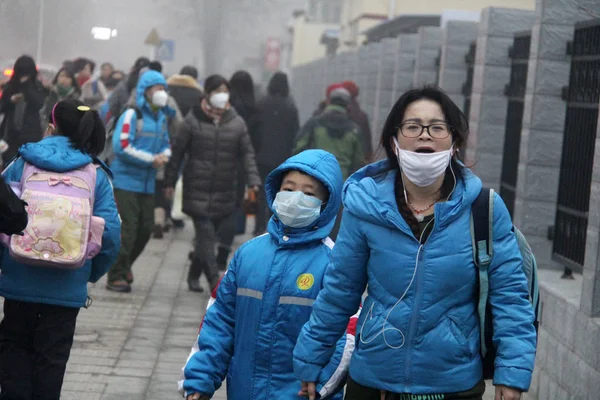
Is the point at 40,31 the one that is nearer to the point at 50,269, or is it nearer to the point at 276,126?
the point at 276,126

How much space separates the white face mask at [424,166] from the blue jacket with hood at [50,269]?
91.2 inches

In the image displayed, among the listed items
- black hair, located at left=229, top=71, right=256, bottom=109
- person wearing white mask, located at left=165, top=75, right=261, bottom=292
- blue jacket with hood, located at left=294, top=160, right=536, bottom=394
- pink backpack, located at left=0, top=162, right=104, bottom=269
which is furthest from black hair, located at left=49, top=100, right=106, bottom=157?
black hair, located at left=229, top=71, right=256, bottom=109

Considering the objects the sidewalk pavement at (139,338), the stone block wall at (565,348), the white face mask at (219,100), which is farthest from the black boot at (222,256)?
the stone block wall at (565,348)

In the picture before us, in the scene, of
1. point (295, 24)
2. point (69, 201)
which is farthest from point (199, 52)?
point (69, 201)

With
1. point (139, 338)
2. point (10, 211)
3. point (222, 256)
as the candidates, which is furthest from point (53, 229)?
point (222, 256)

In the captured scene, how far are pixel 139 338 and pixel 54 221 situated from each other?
11.3 feet

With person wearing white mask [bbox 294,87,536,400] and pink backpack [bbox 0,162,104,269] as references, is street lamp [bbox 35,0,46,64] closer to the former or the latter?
pink backpack [bbox 0,162,104,269]

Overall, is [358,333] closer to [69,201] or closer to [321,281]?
[321,281]

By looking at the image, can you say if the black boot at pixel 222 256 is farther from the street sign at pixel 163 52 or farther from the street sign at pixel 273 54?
the street sign at pixel 273 54

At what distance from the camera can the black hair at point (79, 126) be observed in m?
6.27

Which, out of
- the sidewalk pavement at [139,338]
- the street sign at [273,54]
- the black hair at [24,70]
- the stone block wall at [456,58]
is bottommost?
the sidewalk pavement at [139,338]

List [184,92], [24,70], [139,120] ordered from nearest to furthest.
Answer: [139,120], [24,70], [184,92]

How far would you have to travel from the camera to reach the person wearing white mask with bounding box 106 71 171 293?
1102 centimetres

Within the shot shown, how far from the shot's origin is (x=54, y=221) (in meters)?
6.02
